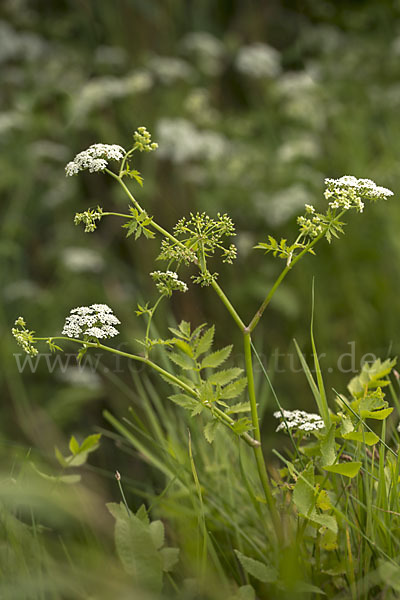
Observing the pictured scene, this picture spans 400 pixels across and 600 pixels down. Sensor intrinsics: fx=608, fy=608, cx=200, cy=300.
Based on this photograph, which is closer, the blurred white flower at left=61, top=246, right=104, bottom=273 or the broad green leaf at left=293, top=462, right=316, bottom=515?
the broad green leaf at left=293, top=462, right=316, bottom=515

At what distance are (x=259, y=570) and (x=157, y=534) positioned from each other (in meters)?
0.12

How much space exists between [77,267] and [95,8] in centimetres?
144

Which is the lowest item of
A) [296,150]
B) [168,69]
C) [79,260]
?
[79,260]

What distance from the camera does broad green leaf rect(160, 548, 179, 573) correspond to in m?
0.64

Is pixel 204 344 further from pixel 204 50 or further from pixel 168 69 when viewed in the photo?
pixel 204 50

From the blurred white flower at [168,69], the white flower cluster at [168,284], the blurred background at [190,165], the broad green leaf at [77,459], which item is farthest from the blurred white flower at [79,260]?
the white flower cluster at [168,284]

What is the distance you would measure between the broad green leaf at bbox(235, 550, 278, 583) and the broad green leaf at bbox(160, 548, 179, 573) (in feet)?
0.25

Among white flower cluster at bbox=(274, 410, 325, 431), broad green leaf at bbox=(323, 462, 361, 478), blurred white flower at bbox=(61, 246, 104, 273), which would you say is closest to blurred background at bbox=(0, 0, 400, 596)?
blurred white flower at bbox=(61, 246, 104, 273)

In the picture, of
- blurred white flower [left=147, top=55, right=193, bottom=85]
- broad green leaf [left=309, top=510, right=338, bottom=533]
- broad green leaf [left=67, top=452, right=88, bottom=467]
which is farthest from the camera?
blurred white flower [left=147, top=55, right=193, bottom=85]

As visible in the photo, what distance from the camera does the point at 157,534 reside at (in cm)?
65

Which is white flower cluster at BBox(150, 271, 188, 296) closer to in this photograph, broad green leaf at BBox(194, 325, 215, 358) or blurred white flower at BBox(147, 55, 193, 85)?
broad green leaf at BBox(194, 325, 215, 358)

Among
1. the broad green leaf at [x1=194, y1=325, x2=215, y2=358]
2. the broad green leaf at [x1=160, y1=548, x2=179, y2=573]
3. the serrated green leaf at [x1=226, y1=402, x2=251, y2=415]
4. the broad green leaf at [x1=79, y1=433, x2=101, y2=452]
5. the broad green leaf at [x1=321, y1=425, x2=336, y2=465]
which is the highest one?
the broad green leaf at [x1=194, y1=325, x2=215, y2=358]

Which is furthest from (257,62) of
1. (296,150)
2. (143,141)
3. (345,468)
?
(345,468)

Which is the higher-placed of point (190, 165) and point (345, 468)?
point (190, 165)
